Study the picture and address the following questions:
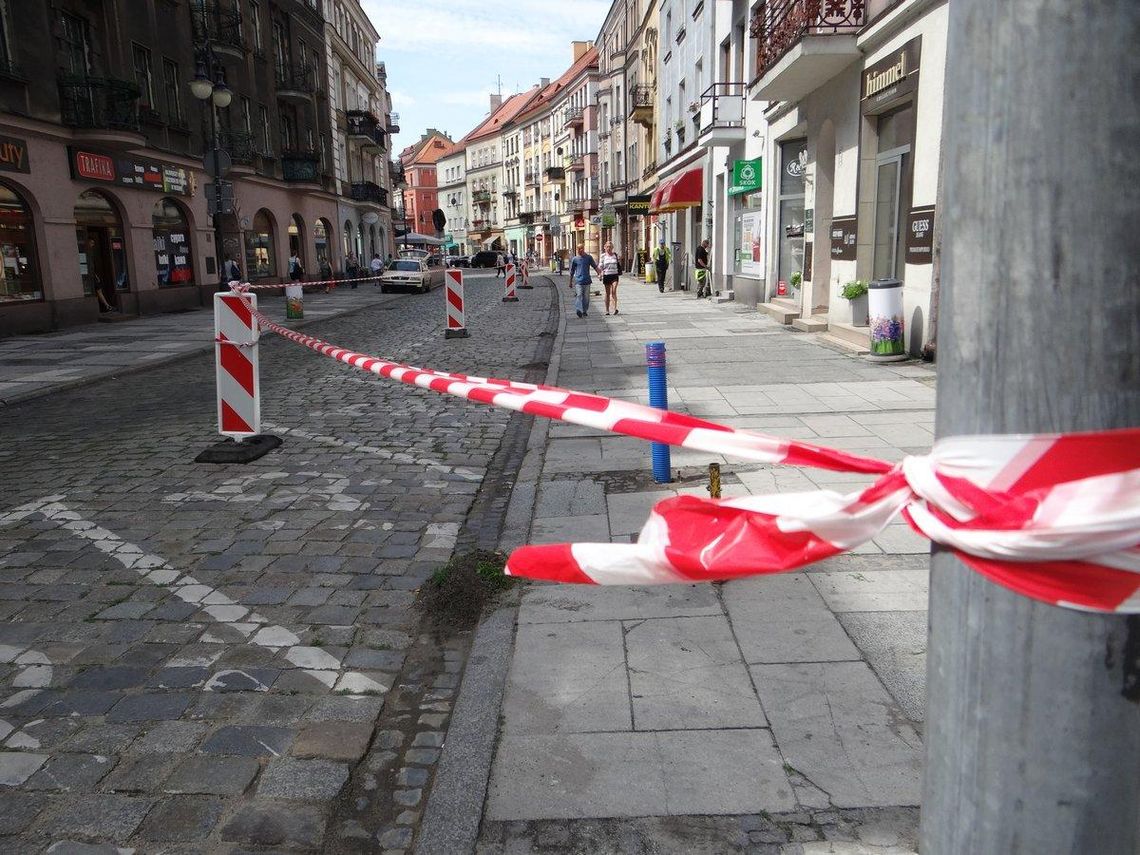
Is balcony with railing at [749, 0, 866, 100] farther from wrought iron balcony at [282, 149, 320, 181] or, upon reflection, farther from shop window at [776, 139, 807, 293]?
wrought iron balcony at [282, 149, 320, 181]

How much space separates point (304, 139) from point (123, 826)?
39755 mm

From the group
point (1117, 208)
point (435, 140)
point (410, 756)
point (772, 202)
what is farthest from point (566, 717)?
point (435, 140)

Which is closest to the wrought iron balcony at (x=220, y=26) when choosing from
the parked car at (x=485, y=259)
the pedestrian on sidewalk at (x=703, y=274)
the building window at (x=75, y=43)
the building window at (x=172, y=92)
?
the building window at (x=172, y=92)

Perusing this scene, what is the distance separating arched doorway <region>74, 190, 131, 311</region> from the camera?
21656 millimetres

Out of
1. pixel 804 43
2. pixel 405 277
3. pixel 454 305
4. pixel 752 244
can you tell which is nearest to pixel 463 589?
pixel 804 43

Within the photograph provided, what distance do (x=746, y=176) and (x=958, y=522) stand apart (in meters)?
21.6

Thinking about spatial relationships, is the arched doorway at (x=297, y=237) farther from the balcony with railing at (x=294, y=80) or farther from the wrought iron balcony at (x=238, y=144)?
the wrought iron balcony at (x=238, y=144)

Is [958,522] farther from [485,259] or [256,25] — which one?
[485,259]

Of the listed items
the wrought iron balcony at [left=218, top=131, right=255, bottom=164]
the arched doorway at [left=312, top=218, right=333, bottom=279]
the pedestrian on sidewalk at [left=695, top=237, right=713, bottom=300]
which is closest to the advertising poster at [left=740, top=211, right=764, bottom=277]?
the pedestrian on sidewalk at [left=695, top=237, right=713, bottom=300]

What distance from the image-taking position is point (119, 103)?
21672 mm

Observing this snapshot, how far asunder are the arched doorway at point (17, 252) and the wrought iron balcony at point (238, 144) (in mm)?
11263

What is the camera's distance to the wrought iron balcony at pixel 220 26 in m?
27.9

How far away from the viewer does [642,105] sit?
40188 millimetres

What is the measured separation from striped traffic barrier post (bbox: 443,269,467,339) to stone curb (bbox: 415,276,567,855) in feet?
41.6
